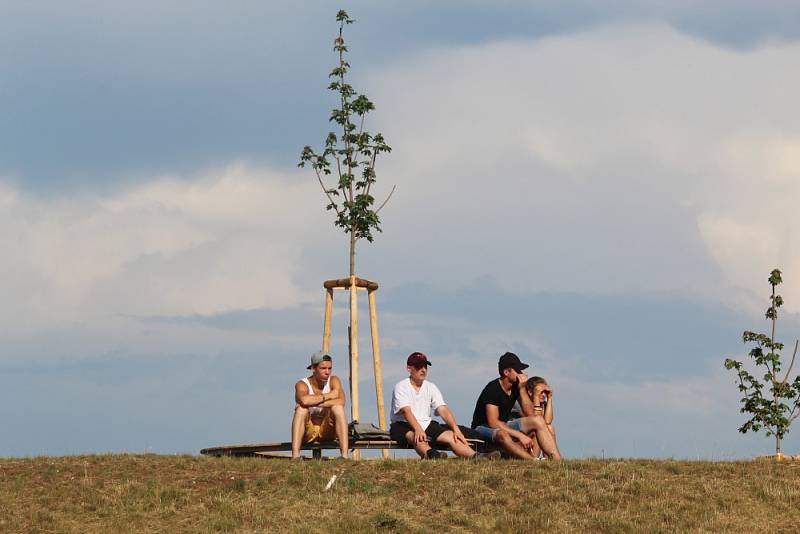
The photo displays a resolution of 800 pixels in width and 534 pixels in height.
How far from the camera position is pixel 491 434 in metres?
19.5

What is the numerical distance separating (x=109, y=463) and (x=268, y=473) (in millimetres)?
2663

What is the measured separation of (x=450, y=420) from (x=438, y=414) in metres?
0.33

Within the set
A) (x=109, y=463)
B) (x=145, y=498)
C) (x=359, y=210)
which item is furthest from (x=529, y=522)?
(x=359, y=210)

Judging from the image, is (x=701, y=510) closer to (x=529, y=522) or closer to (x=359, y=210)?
(x=529, y=522)

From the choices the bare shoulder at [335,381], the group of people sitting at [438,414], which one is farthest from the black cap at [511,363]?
the bare shoulder at [335,381]

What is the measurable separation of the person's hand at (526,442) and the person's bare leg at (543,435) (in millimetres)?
127

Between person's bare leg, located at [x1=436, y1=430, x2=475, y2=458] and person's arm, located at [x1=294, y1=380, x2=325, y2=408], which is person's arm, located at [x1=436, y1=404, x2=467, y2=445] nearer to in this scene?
person's bare leg, located at [x1=436, y1=430, x2=475, y2=458]

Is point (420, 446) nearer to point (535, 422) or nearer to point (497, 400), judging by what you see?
point (497, 400)

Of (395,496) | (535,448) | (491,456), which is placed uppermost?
(535,448)

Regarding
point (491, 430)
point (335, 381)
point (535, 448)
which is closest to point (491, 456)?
point (491, 430)

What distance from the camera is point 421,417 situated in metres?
19.6

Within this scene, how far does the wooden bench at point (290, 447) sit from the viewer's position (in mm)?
19594

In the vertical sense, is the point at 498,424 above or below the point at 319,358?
below

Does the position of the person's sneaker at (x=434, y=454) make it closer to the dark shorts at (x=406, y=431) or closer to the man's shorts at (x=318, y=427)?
the dark shorts at (x=406, y=431)
